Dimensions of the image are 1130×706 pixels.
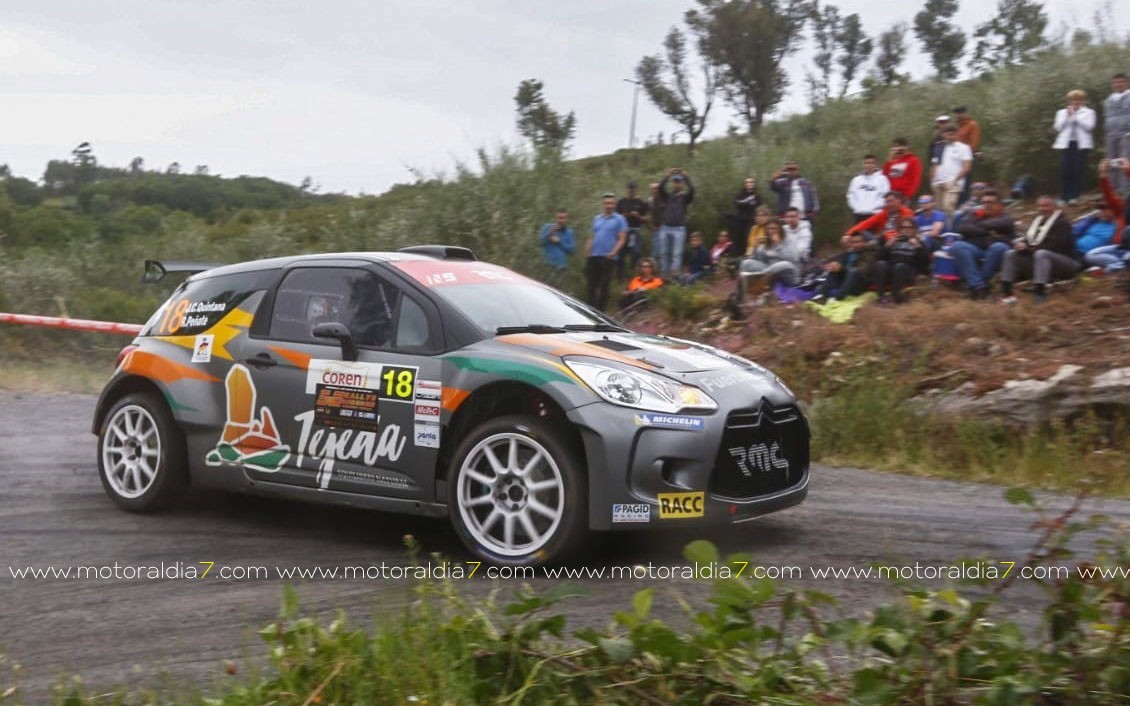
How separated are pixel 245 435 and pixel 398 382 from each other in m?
Result: 1.25

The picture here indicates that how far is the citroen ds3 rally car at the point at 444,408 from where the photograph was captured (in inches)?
253

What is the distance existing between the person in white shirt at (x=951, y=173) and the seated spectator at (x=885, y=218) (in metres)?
0.67

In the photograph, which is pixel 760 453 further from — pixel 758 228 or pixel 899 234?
pixel 758 228

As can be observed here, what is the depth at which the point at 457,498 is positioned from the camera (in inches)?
264

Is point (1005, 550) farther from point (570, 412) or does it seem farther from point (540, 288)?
point (540, 288)

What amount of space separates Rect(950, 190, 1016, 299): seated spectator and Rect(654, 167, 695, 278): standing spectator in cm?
478

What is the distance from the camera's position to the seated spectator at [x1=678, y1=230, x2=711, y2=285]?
17906 millimetres

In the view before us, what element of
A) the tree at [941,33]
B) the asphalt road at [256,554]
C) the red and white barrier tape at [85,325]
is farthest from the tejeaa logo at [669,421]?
the tree at [941,33]

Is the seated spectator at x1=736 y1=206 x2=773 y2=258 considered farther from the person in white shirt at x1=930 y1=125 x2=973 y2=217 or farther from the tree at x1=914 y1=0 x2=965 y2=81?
the tree at x1=914 y1=0 x2=965 y2=81

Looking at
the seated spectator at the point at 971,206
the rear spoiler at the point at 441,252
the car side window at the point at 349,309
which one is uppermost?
the seated spectator at the point at 971,206

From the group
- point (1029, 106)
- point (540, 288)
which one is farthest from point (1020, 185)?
point (540, 288)

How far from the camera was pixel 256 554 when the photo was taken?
7.15 metres

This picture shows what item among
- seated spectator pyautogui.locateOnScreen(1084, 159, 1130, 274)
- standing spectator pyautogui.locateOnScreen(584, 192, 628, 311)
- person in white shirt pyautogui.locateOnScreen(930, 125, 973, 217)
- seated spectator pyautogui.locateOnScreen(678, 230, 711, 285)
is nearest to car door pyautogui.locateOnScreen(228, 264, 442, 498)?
seated spectator pyautogui.locateOnScreen(1084, 159, 1130, 274)

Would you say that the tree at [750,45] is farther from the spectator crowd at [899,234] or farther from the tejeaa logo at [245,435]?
the tejeaa logo at [245,435]
